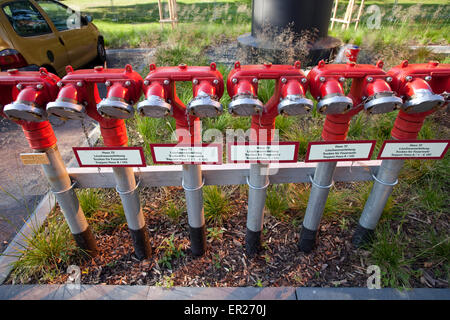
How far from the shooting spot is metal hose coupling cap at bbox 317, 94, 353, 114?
1245mm

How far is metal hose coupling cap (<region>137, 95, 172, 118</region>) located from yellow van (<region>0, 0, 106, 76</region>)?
11.9ft

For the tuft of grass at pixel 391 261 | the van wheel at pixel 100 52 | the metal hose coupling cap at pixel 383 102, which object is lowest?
the van wheel at pixel 100 52

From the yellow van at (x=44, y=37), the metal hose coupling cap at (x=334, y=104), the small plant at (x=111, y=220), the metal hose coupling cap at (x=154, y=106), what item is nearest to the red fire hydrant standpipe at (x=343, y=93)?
the metal hose coupling cap at (x=334, y=104)

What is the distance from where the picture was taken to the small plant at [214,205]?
2.35 m

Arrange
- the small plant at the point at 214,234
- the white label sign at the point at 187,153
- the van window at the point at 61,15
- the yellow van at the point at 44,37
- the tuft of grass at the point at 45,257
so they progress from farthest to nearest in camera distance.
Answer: the van window at the point at 61,15, the yellow van at the point at 44,37, the small plant at the point at 214,234, the tuft of grass at the point at 45,257, the white label sign at the point at 187,153

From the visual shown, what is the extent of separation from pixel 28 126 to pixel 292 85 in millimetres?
1301

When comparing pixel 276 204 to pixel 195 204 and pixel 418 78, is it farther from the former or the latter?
pixel 418 78

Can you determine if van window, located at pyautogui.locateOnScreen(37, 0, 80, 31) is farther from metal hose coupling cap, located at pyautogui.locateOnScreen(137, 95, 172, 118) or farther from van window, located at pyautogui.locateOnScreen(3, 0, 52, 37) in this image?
metal hose coupling cap, located at pyautogui.locateOnScreen(137, 95, 172, 118)

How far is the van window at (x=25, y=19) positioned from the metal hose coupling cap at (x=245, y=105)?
13.3 ft

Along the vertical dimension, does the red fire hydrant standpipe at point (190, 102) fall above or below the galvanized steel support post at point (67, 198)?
above

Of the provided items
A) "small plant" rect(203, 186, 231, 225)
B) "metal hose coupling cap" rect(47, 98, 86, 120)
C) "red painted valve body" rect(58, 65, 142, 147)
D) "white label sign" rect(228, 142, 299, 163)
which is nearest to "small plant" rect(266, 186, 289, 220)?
"small plant" rect(203, 186, 231, 225)

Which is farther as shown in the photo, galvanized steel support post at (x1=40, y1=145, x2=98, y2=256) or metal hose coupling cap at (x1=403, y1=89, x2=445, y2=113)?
galvanized steel support post at (x1=40, y1=145, x2=98, y2=256)

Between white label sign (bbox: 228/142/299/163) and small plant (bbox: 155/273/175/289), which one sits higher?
white label sign (bbox: 228/142/299/163)

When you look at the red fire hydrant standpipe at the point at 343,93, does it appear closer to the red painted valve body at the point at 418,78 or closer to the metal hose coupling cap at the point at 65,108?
the red painted valve body at the point at 418,78
